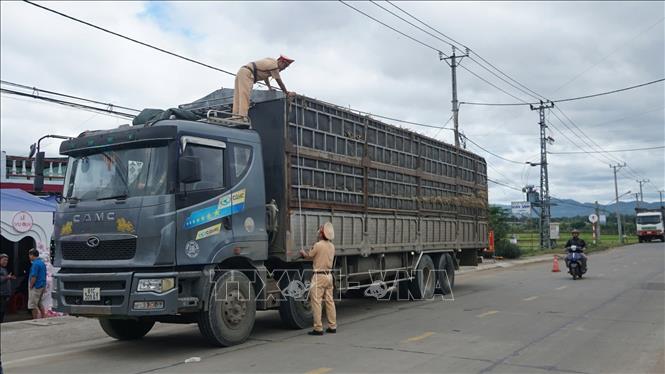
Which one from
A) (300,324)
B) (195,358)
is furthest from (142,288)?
(300,324)

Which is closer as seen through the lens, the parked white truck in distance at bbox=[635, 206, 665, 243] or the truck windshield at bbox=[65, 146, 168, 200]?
the truck windshield at bbox=[65, 146, 168, 200]

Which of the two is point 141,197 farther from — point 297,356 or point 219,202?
point 297,356

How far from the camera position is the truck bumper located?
7504mm

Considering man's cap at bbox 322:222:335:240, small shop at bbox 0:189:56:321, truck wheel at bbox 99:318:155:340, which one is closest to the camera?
truck wheel at bbox 99:318:155:340

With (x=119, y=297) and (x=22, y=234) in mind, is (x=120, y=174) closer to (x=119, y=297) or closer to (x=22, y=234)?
(x=119, y=297)

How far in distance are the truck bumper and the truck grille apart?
0.74ft

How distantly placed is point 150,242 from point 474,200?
12360mm

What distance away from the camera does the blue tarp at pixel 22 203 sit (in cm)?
1233

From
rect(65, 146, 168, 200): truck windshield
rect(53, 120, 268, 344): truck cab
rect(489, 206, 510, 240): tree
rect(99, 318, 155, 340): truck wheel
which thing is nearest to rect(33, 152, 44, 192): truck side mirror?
rect(53, 120, 268, 344): truck cab

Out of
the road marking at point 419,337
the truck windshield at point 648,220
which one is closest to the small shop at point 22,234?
the road marking at point 419,337

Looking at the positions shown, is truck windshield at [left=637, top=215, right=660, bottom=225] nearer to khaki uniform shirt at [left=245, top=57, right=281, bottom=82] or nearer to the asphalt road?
the asphalt road

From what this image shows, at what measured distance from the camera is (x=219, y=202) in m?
8.41

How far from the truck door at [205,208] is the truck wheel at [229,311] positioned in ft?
1.59

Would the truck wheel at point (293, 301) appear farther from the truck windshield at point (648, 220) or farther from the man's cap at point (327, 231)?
the truck windshield at point (648, 220)
